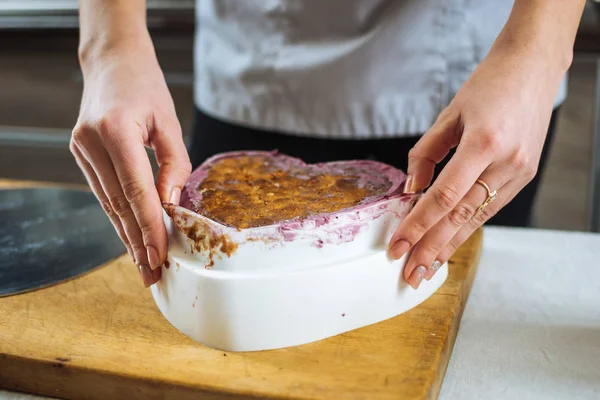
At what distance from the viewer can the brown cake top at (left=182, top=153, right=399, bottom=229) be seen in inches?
36.7

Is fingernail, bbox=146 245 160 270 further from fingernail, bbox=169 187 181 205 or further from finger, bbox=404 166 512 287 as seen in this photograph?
finger, bbox=404 166 512 287

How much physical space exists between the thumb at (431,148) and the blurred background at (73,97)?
1.22 meters

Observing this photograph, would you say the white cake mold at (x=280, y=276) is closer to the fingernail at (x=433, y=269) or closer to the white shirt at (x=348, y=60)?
the fingernail at (x=433, y=269)

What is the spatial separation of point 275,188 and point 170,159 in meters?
0.17

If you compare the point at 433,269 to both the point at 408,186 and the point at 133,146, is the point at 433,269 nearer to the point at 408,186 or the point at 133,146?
the point at 408,186

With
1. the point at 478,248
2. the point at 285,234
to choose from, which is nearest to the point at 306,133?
the point at 478,248

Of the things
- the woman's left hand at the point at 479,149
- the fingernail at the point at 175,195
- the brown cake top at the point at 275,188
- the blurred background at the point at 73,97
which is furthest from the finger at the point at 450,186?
the blurred background at the point at 73,97

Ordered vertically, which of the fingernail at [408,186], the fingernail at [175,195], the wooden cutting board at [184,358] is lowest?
the wooden cutting board at [184,358]

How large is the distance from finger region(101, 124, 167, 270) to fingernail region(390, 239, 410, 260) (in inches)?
12.7

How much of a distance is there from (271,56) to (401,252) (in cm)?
58

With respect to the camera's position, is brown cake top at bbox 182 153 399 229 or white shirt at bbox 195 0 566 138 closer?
brown cake top at bbox 182 153 399 229

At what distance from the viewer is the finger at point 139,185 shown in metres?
0.93

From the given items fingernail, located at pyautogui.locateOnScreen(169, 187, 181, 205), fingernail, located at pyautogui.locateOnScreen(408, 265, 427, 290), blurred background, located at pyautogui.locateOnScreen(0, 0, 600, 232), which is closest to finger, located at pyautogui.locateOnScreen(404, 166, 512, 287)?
fingernail, located at pyautogui.locateOnScreen(408, 265, 427, 290)

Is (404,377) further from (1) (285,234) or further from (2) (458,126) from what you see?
(2) (458,126)
